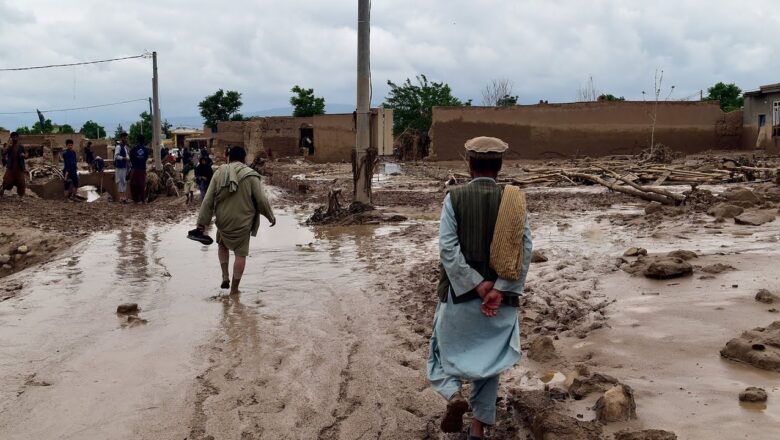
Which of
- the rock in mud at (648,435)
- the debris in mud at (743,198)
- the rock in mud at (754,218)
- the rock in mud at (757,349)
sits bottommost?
the rock in mud at (648,435)

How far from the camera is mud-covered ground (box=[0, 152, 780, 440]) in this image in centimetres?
373

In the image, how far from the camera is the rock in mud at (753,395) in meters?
3.50

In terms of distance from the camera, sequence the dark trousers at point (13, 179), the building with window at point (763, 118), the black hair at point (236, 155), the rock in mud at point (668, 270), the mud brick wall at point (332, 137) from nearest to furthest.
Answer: the rock in mud at point (668, 270)
the black hair at point (236, 155)
the dark trousers at point (13, 179)
the building with window at point (763, 118)
the mud brick wall at point (332, 137)

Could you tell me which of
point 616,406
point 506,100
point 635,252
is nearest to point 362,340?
point 616,406

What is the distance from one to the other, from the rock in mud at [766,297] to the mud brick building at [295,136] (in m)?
22.8

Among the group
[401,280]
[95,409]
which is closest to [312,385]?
[95,409]

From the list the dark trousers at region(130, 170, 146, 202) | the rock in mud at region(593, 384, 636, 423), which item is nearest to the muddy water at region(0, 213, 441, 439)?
the rock in mud at region(593, 384, 636, 423)

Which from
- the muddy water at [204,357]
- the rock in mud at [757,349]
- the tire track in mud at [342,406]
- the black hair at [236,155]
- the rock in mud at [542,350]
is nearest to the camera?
the tire track in mud at [342,406]

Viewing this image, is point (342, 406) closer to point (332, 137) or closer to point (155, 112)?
point (155, 112)

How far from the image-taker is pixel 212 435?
3631 mm

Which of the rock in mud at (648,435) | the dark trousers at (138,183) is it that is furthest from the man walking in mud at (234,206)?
the dark trousers at (138,183)

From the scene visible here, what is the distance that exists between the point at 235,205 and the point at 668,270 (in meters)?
4.05

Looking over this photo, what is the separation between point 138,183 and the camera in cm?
1627

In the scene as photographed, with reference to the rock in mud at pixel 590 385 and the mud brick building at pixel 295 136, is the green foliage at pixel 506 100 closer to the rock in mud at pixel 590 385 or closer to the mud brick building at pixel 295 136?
the mud brick building at pixel 295 136
